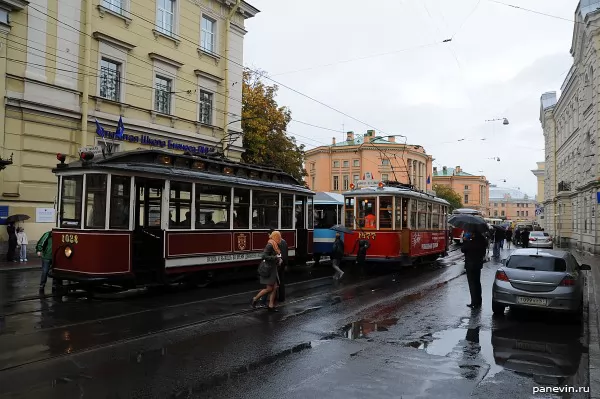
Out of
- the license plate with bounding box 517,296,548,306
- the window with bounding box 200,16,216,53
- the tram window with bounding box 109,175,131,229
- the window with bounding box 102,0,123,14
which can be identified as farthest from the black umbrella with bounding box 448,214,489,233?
the window with bounding box 200,16,216,53

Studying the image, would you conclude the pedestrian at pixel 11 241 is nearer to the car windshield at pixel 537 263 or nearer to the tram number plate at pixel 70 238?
the tram number plate at pixel 70 238

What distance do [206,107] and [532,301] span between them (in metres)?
20.7

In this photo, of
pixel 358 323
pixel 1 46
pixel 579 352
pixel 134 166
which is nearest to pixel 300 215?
pixel 134 166

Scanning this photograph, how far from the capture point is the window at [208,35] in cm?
2581

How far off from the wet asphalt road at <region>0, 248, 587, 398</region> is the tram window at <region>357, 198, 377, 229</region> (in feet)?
21.4

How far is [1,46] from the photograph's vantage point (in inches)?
672

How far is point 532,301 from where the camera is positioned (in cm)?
920

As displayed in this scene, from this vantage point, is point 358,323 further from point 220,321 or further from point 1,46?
point 1,46

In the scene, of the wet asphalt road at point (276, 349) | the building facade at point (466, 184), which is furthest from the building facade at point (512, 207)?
the wet asphalt road at point (276, 349)

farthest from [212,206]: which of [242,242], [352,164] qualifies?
[352,164]

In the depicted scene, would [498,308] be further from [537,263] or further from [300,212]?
[300,212]

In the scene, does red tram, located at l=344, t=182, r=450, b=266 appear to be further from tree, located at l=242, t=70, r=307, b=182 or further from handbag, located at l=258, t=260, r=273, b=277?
tree, located at l=242, t=70, r=307, b=182

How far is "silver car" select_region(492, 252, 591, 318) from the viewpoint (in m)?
9.04

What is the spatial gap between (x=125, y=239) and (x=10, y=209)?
937 cm
